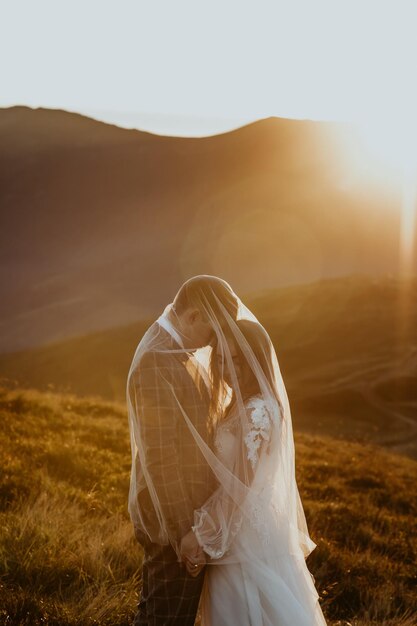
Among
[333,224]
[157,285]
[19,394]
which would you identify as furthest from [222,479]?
[333,224]

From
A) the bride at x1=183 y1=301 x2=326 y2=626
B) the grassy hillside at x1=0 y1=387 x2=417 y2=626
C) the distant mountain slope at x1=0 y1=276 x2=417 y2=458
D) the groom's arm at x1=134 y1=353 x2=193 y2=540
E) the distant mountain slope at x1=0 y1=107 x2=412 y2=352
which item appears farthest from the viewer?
the distant mountain slope at x1=0 y1=107 x2=412 y2=352

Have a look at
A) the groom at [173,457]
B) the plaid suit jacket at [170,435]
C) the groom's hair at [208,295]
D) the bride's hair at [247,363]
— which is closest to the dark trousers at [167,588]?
the groom at [173,457]

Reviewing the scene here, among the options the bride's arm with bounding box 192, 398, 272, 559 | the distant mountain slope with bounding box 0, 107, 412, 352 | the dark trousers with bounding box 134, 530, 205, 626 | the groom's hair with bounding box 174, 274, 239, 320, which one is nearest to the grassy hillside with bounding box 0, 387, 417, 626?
the dark trousers with bounding box 134, 530, 205, 626

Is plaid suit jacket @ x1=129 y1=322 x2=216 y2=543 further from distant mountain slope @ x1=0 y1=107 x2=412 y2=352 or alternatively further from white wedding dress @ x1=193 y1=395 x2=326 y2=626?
distant mountain slope @ x1=0 y1=107 x2=412 y2=352

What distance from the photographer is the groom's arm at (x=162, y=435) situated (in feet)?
10.5

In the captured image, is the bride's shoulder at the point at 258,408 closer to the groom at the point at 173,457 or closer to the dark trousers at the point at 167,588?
the groom at the point at 173,457

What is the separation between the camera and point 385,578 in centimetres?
638

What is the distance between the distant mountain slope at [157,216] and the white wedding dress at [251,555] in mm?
52544

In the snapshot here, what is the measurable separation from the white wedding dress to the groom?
9 centimetres

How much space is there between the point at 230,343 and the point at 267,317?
5198 centimetres

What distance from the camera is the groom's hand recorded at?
3.25 meters

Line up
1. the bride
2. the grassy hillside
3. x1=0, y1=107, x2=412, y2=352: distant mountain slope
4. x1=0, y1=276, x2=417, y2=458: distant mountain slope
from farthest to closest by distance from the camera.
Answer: x1=0, y1=107, x2=412, y2=352: distant mountain slope → x1=0, y1=276, x2=417, y2=458: distant mountain slope → the grassy hillside → the bride

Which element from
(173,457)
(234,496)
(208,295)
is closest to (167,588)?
(234,496)

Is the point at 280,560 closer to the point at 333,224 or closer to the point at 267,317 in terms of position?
the point at 267,317
